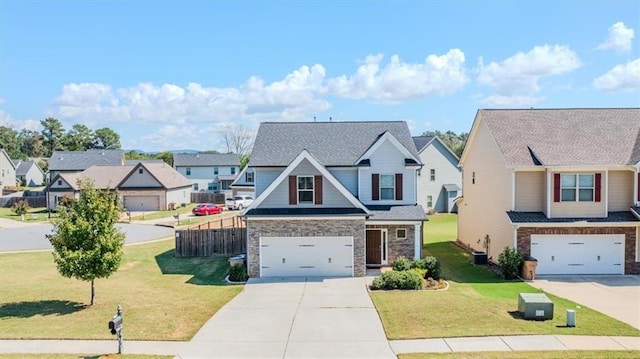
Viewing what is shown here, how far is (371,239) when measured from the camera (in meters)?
22.6

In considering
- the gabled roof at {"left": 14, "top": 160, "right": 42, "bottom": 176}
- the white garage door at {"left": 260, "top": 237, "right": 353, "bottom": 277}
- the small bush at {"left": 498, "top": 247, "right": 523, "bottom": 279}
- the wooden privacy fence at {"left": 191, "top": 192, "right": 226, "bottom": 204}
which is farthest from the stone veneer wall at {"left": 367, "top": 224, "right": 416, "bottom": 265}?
the gabled roof at {"left": 14, "top": 160, "right": 42, "bottom": 176}

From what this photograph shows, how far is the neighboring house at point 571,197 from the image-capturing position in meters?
21.1

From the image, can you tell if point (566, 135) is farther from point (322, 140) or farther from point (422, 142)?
point (422, 142)

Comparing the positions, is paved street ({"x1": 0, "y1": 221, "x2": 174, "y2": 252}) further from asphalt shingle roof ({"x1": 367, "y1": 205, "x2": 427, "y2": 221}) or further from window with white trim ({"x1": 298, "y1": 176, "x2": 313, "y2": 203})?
asphalt shingle roof ({"x1": 367, "y1": 205, "x2": 427, "y2": 221})

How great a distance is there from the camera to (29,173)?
301 feet

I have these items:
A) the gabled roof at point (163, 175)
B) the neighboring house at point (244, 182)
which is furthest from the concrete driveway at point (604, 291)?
the gabled roof at point (163, 175)

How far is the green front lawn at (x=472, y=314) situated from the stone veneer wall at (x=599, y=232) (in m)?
2.09

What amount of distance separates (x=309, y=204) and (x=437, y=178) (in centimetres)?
2630

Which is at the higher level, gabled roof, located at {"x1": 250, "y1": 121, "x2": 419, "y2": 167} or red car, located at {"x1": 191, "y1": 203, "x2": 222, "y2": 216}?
gabled roof, located at {"x1": 250, "y1": 121, "x2": 419, "y2": 167}

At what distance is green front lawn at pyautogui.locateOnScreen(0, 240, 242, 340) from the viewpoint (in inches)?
547

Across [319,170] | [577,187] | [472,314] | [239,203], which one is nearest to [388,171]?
[319,170]

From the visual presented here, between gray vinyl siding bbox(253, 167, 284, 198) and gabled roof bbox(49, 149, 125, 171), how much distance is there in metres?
49.2

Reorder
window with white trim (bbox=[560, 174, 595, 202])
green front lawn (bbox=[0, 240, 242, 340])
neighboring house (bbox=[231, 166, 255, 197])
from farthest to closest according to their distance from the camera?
neighboring house (bbox=[231, 166, 255, 197]) < window with white trim (bbox=[560, 174, 595, 202]) < green front lawn (bbox=[0, 240, 242, 340])

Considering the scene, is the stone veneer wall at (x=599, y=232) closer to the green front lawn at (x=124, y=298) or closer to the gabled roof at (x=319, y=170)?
the gabled roof at (x=319, y=170)
